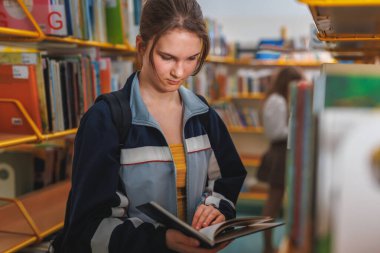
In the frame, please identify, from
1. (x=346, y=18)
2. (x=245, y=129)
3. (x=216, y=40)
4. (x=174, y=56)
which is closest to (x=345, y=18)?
(x=346, y=18)

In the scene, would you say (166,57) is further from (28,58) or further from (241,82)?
(241,82)

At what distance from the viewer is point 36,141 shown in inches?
61.8

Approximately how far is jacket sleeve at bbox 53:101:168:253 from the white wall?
152 inches

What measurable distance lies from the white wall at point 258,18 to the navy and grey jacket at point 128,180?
3.73 meters

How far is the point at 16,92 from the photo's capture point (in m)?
1.57

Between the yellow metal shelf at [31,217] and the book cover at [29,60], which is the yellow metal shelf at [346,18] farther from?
the yellow metal shelf at [31,217]

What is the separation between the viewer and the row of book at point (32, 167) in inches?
76.0

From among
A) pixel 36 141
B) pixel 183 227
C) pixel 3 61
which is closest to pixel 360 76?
pixel 183 227

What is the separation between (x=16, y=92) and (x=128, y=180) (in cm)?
73

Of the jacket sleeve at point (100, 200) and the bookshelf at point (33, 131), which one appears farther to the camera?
the bookshelf at point (33, 131)

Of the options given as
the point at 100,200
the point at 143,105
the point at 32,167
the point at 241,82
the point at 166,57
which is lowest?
the point at 32,167

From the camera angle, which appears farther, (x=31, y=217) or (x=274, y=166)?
(x=274, y=166)

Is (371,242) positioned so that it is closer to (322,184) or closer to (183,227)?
(322,184)

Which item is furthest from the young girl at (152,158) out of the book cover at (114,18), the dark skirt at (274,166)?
the dark skirt at (274,166)
